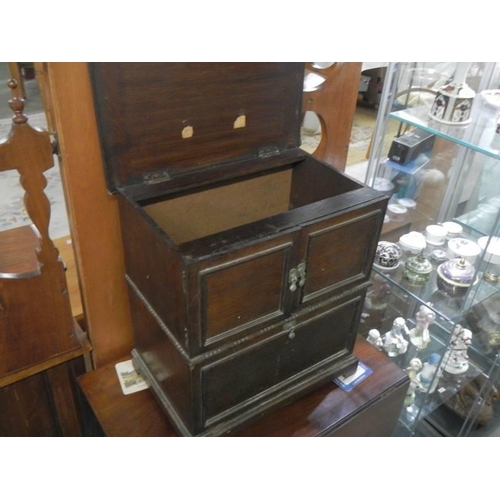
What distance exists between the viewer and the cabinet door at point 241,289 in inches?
34.1

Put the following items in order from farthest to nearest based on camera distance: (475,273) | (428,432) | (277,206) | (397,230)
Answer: (428,432)
(397,230)
(475,273)
(277,206)

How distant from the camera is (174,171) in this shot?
1091 millimetres

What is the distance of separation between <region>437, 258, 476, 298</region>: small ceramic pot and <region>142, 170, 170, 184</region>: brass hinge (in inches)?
35.2

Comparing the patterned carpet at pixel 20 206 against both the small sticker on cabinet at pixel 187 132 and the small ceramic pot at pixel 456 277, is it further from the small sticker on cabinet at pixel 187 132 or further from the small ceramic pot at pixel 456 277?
the small ceramic pot at pixel 456 277

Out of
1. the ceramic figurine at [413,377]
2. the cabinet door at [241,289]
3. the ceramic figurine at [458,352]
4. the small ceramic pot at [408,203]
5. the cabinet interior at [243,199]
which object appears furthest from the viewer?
the small ceramic pot at [408,203]

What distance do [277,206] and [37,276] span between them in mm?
597

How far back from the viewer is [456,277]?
4.77ft

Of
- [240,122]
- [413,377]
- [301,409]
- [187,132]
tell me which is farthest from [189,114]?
[413,377]

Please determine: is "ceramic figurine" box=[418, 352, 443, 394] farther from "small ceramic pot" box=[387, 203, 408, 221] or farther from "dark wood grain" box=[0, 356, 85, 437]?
"dark wood grain" box=[0, 356, 85, 437]

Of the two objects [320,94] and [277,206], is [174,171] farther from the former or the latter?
[320,94]

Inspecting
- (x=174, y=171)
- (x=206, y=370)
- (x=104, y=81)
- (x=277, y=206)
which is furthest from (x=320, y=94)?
(x=206, y=370)

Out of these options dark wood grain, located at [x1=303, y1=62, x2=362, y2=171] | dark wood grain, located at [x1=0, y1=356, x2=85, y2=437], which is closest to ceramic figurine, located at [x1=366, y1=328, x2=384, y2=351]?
dark wood grain, located at [x1=303, y1=62, x2=362, y2=171]

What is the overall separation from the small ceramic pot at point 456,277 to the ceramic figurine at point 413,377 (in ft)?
1.02

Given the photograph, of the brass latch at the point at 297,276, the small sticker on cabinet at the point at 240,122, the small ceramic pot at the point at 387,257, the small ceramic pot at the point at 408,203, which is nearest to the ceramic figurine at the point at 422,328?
the small ceramic pot at the point at 387,257
